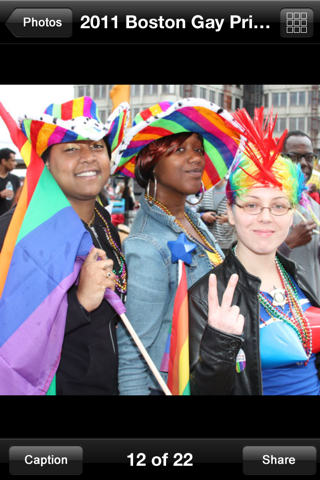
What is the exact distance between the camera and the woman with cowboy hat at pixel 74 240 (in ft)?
5.42

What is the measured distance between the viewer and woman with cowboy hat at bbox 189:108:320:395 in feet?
4.95

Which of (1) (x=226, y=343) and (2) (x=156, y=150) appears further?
(2) (x=156, y=150)

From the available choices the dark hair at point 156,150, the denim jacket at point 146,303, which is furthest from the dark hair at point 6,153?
the denim jacket at point 146,303

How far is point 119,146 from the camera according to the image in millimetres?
2109

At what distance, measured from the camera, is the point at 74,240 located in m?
1.68

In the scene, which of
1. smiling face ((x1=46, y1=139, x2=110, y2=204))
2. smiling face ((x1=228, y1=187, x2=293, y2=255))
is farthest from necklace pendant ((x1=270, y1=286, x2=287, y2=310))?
smiling face ((x1=46, y1=139, x2=110, y2=204))

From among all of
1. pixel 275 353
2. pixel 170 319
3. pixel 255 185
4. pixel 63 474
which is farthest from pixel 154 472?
pixel 255 185

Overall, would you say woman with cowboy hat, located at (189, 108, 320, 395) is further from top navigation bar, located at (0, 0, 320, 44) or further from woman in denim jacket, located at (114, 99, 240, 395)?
top navigation bar, located at (0, 0, 320, 44)

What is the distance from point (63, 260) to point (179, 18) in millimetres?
891

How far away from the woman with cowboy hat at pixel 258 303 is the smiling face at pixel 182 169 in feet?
1.30
